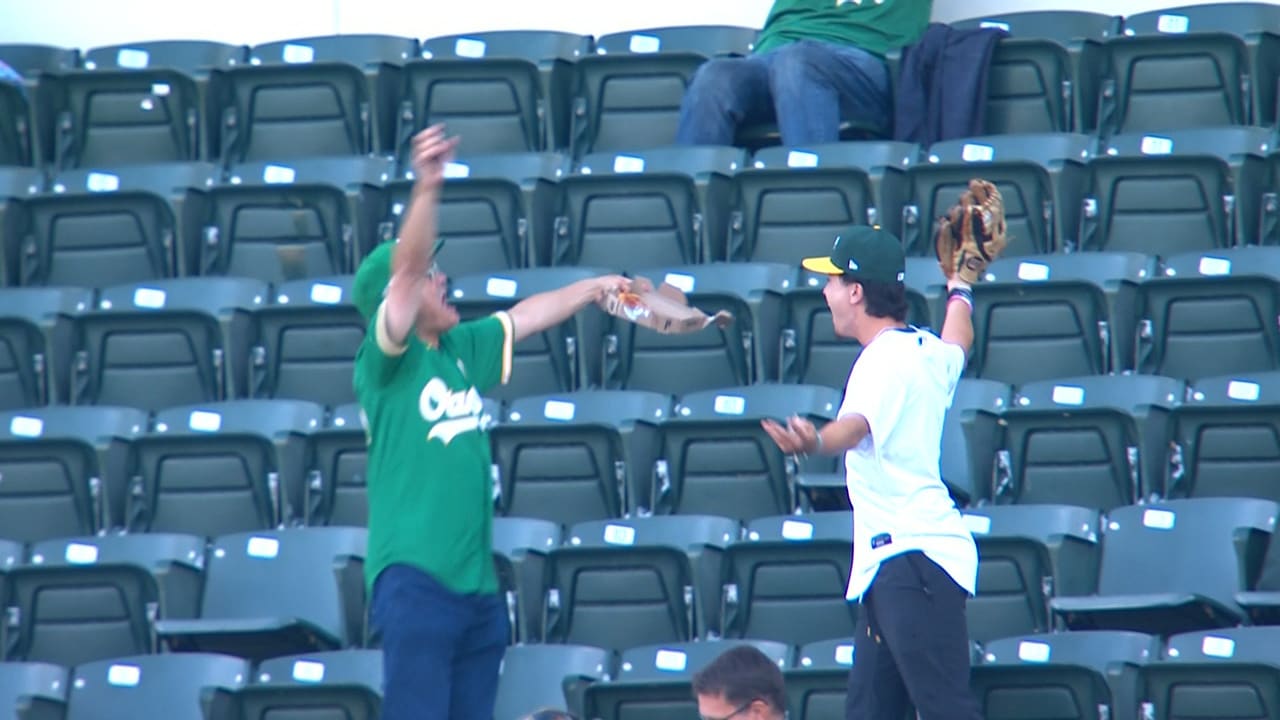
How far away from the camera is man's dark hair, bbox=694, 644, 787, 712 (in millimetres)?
4645

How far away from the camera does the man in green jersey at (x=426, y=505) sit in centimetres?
478

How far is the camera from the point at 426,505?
4.89 meters

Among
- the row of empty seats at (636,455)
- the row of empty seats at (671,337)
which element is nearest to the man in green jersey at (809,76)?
the row of empty seats at (671,337)

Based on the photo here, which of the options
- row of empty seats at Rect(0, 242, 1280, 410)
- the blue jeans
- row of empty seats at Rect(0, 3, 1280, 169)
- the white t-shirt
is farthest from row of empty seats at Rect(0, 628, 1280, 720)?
row of empty seats at Rect(0, 3, 1280, 169)

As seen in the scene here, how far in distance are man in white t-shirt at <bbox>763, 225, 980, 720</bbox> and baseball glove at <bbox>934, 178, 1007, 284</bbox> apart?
0.47 metres

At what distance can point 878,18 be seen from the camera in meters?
9.45

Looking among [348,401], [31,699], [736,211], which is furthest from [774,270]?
[31,699]

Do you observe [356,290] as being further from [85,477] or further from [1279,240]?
[1279,240]

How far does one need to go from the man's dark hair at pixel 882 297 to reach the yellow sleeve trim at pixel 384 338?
111 cm

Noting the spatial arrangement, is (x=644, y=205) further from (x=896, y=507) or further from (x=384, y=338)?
(x=384, y=338)

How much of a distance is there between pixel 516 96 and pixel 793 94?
1.35 metres

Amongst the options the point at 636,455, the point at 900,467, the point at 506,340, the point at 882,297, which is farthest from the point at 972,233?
the point at 636,455

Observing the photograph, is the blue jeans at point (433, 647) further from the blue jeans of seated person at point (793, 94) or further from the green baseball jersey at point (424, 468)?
the blue jeans of seated person at point (793, 94)

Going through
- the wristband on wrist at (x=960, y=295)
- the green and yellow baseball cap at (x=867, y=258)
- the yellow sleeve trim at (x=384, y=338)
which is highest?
the green and yellow baseball cap at (x=867, y=258)
